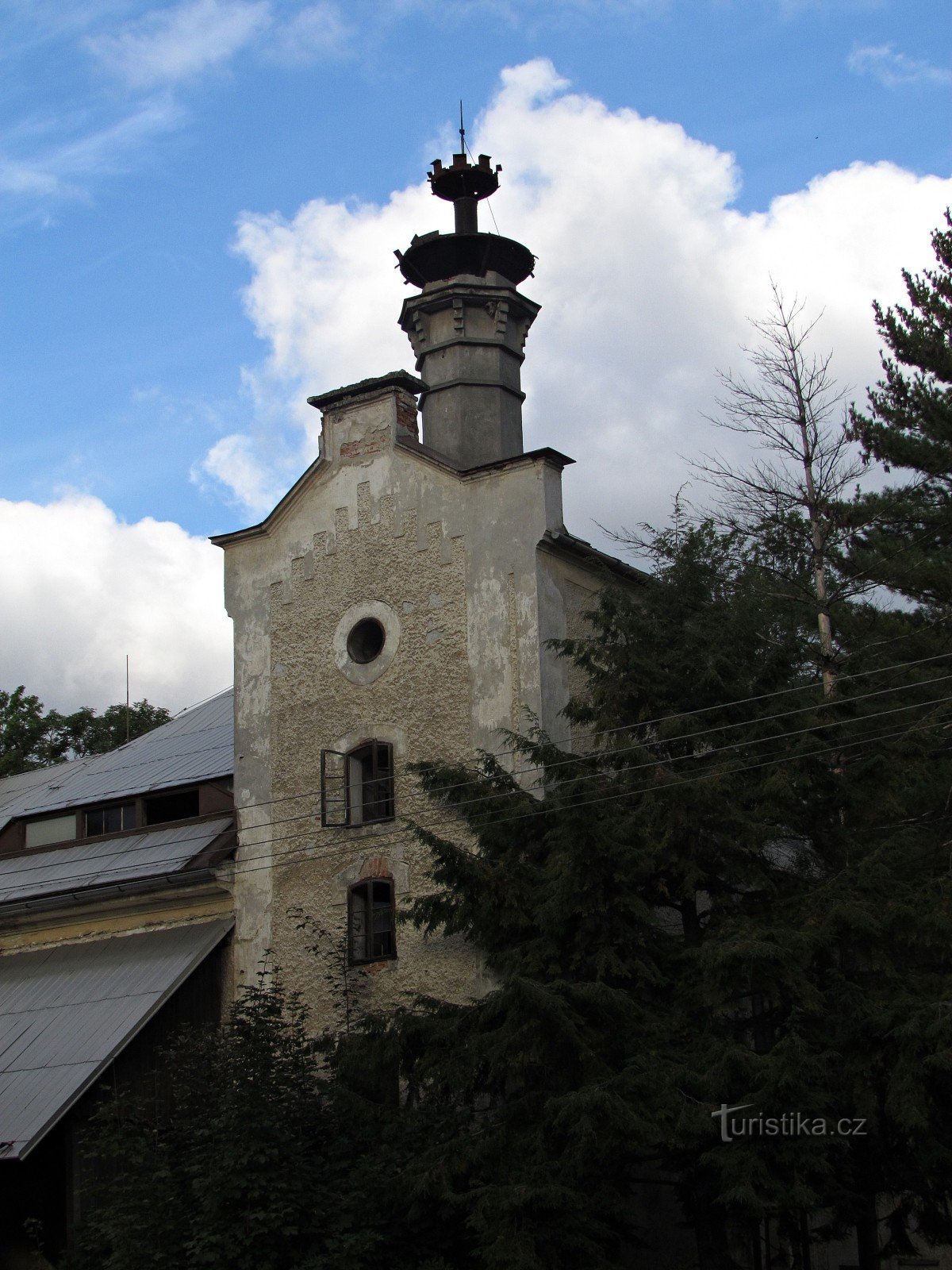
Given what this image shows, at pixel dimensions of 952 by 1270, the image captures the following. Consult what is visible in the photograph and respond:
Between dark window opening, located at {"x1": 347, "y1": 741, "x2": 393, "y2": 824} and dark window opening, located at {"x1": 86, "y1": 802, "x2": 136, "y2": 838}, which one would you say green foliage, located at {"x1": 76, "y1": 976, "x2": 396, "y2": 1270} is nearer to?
dark window opening, located at {"x1": 347, "y1": 741, "x2": 393, "y2": 824}

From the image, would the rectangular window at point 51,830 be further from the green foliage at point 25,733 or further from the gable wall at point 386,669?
the green foliage at point 25,733

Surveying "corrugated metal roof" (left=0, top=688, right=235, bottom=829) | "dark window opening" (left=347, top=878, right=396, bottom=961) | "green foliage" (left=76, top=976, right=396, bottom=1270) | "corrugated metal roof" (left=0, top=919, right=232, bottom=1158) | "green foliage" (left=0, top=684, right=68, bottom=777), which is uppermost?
"green foliage" (left=0, top=684, right=68, bottom=777)

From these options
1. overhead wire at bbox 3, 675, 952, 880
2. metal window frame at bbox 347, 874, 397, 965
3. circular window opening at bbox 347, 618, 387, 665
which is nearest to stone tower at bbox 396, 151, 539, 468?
circular window opening at bbox 347, 618, 387, 665

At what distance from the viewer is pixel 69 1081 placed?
15688 mm

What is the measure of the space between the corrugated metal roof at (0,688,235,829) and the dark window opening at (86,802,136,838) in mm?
176

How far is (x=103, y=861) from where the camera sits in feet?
65.2

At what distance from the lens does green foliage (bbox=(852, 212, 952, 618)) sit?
62.1 ft

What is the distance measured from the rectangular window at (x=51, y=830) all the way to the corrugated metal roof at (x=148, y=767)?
6.6 inches

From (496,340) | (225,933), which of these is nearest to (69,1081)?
(225,933)

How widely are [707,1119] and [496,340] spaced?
11.3 meters

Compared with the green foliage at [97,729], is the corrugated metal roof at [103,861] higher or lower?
lower

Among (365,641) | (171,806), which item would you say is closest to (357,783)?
(365,641)

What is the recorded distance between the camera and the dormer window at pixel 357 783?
17.2 metres

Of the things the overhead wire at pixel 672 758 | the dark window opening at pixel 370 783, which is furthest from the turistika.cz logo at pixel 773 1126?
the dark window opening at pixel 370 783
